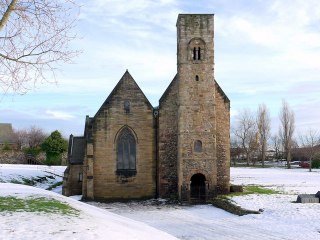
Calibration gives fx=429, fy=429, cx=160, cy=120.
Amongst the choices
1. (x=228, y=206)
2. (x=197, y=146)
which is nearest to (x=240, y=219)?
(x=228, y=206)

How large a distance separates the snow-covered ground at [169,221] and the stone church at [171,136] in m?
2.14

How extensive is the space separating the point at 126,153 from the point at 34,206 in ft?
56.1

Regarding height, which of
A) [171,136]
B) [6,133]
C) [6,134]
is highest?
[6,133]

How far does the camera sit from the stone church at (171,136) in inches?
1133

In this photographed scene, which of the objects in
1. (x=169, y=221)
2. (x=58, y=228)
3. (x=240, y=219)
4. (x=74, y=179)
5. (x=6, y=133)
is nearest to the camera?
(x=58, y=228)

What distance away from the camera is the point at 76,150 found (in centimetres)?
Answer: 3462

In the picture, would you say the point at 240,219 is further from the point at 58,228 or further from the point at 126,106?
the point at 126,106

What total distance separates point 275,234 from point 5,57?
36.8 feet

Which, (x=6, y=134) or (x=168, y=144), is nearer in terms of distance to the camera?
(x=168, y=144)

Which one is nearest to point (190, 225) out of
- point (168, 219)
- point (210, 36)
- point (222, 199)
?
point (168, 219)

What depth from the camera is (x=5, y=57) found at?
13.0 m

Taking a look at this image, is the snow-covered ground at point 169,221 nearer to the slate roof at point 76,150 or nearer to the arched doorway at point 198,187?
the arched doorway at point 198,187

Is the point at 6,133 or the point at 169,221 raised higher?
the point at 6,133

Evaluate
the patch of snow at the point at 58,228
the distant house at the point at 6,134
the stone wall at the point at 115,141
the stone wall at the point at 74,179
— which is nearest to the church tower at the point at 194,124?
the stone wall at the point at 115,141
